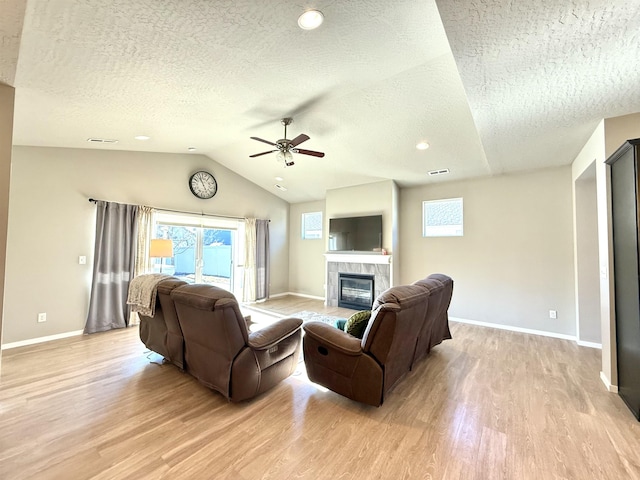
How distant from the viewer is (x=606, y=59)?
73.2 inches

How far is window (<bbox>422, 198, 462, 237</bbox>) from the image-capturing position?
5219 mm

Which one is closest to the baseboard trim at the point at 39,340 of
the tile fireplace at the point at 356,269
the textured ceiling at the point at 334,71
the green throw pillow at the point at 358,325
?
the textured ceiling at the point at 334,71

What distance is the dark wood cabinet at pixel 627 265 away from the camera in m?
2.14

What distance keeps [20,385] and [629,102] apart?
6317mm

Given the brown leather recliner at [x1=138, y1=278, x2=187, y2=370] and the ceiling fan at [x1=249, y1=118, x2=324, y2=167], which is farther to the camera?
the ceiling fan at [x1=249, y1=118, x2=324, y2=167]

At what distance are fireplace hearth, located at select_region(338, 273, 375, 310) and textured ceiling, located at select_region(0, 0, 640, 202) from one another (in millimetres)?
2968

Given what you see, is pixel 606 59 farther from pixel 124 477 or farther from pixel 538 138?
pixel 124 477

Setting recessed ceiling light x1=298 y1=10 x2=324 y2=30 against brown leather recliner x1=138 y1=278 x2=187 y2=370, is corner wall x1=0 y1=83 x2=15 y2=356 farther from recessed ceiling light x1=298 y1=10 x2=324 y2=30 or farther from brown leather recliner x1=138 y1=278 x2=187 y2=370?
recessed ceiling light x1=298 y1=10 x2=324 y2=30

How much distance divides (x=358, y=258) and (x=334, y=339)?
3716 millimetres

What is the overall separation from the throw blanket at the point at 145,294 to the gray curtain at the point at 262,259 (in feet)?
12.8

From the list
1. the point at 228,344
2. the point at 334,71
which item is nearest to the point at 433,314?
the point at 228,344

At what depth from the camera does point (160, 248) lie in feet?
14.2

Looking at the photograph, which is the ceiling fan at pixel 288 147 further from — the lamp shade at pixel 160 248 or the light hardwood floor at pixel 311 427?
the light hardwood floor at pixel 311 427

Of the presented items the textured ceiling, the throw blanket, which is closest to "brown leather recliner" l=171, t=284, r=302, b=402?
the throw blanket
